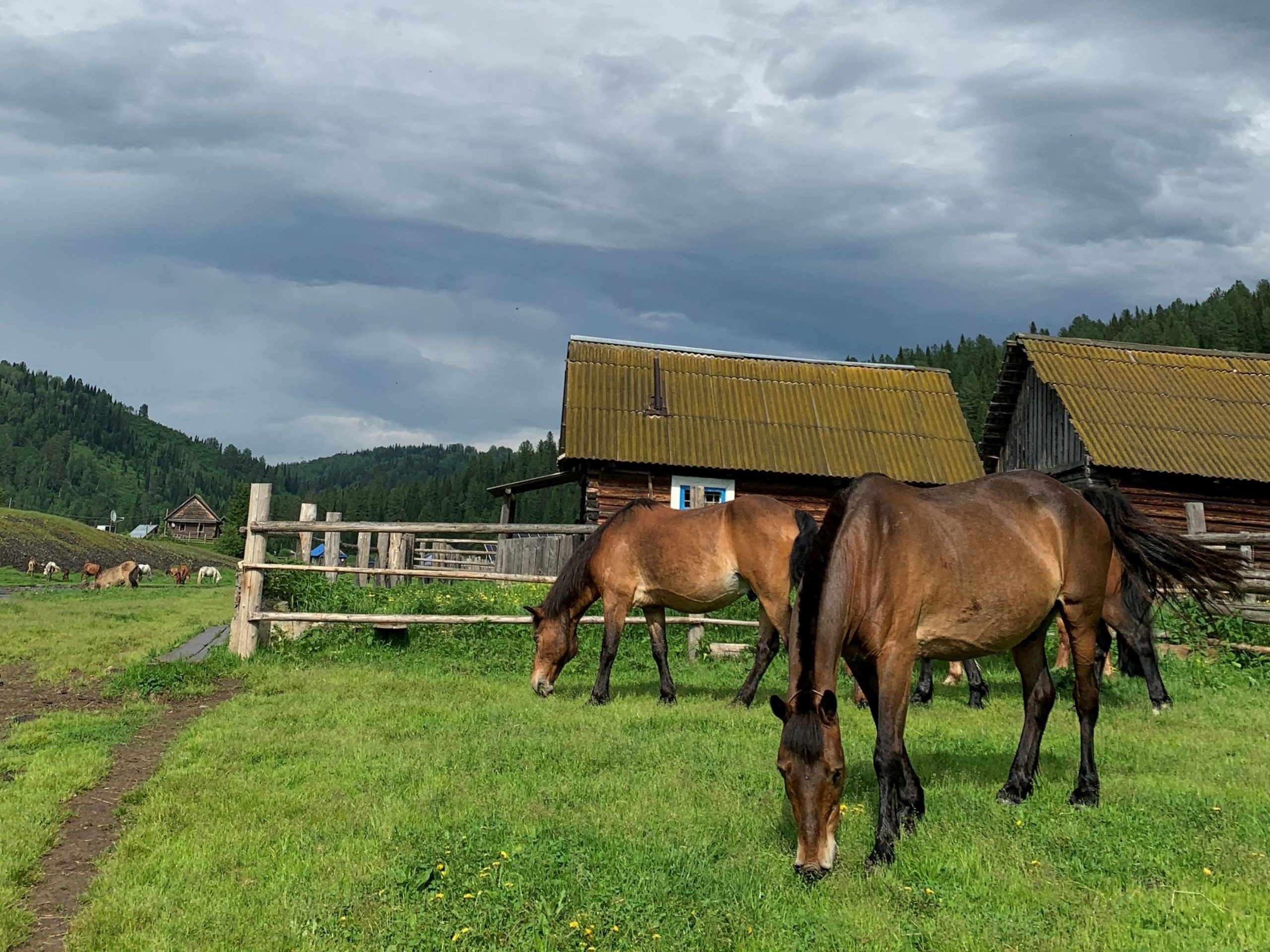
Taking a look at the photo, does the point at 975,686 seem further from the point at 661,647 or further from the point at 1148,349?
the point at 1148,349

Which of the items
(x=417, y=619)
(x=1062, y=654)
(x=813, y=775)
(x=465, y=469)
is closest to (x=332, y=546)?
(x=417, y=619)

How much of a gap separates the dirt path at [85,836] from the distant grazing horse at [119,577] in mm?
27739

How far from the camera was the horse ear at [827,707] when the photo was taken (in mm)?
4184

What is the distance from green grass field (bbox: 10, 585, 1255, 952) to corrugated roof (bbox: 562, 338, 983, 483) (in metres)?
13.8

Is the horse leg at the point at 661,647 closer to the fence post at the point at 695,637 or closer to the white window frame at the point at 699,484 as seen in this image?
the fence post at the point at 695,637

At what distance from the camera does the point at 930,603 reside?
4973mm

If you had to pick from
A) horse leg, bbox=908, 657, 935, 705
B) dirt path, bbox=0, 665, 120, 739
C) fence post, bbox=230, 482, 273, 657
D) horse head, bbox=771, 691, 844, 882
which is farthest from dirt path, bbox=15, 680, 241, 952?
horse leg, bbox=908, 657, 935, 705

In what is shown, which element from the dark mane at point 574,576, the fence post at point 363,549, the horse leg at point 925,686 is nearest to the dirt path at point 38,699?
the dark mane at point 574,576

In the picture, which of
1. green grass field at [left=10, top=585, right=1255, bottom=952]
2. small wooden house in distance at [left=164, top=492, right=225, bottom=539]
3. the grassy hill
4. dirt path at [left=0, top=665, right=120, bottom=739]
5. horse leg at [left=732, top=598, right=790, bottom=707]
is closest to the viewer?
green grass field at [left=10, top=585, right=1255, bottom=952]

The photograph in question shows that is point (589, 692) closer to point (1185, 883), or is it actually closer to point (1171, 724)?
point (1171, 724)

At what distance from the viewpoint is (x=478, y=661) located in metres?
10.7

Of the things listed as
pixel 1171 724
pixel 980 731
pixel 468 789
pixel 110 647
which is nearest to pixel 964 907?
pixel 468 789

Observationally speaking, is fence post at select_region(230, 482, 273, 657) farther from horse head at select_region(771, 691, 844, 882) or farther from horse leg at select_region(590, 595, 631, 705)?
horse head at select_region(771, 691, 844, 882)

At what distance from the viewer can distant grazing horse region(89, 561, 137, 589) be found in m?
31.5
